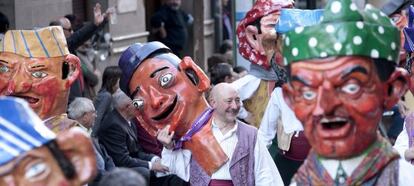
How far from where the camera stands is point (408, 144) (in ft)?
28.4

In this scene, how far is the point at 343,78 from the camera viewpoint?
672cm

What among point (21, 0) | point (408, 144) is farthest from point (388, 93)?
point (21, 0)

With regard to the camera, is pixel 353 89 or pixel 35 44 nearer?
pixel 353 89

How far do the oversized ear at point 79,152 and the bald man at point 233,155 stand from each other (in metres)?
2.84

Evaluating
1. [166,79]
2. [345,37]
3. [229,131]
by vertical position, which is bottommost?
[229,131]

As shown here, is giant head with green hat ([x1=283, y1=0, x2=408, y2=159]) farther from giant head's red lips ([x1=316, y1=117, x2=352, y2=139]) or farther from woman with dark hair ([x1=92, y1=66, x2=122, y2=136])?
woman with dark hair ([x1=92, y1=66, x2=122, y2=136])

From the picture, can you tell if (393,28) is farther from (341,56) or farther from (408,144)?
(408,144)

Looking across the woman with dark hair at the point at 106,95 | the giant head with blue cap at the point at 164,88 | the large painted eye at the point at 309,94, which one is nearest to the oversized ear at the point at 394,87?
the large painted eye at the point at 309,94

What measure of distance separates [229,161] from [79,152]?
296cm

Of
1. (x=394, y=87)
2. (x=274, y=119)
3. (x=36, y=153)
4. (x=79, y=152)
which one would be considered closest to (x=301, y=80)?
(x=394, y=87)

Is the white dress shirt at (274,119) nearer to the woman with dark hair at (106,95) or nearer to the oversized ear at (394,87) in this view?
the woman with dark hair at (106,95)

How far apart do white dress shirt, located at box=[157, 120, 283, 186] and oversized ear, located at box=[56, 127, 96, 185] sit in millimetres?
2932

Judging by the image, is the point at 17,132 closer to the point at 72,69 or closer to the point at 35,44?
the point at 35,44

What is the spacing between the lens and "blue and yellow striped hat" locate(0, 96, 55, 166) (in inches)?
249
